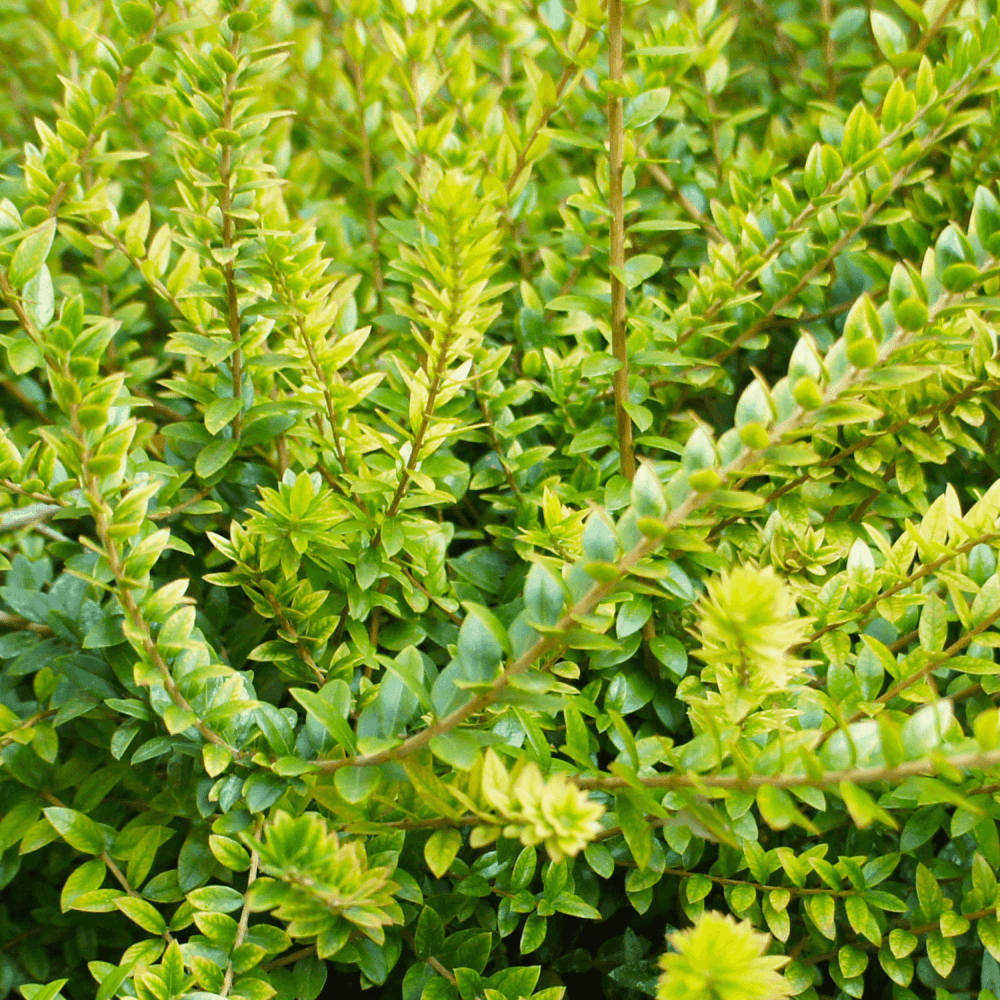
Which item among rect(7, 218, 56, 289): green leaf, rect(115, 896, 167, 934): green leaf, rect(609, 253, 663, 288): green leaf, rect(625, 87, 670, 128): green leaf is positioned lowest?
rect(115, 896, 167, 934): green leaf

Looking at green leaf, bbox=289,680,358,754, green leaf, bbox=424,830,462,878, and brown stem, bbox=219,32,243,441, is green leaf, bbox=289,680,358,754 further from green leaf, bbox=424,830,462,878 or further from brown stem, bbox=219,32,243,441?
brown stem, bbox=219,32,243,441

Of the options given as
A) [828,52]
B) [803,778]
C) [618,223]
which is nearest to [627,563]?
[803,778]

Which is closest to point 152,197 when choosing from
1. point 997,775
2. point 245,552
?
point 245,552

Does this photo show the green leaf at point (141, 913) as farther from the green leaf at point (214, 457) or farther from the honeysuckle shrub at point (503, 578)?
the green leaf at point (214, 457)

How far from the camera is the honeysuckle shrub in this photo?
667mm

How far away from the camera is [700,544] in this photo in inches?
25.8

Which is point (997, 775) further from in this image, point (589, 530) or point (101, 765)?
point (101, 765)

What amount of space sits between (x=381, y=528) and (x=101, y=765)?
1.41 feet

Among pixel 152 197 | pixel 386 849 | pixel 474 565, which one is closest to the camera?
pixel 386 849

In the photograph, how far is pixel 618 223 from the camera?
0.86 meters

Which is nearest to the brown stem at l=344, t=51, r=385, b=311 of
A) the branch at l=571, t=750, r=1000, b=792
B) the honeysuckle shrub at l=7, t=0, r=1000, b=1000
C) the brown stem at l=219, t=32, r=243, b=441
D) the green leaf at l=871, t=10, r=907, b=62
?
the honeysuckle shrub at l=7, t=0, r=1000, b=1000

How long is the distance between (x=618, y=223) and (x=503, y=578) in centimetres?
39

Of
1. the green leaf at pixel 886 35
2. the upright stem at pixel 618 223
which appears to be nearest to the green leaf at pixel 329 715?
the upright stem at pixel 618 223

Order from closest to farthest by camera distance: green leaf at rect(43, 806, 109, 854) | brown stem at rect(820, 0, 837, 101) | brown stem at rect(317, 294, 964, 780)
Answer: brown stem at rect(317, 294, 964, 780)
green leaf at rect(43, 806, 109, 854)
brown stem at rect(820, 0, 837, 101)
